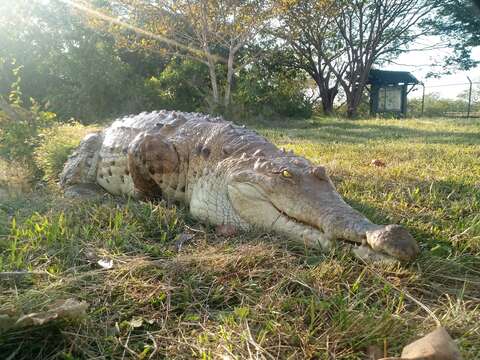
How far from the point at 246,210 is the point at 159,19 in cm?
1331

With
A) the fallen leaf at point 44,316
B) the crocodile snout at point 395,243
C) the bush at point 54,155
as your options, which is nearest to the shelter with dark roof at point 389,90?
the bush at point 54,155

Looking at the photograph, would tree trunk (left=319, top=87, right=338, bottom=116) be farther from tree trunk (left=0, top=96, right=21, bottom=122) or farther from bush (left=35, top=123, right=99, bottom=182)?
bush (left=35, top=123, right=99, bottom=182)

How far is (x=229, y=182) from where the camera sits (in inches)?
99.0

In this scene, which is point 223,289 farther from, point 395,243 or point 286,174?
point 286,174

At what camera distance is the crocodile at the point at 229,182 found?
184cm

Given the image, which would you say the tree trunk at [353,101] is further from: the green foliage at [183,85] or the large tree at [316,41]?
the green foliage at [183,85]

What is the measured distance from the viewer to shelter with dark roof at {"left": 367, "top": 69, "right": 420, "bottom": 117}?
2275 cm

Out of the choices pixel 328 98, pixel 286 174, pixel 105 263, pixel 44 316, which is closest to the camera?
pixel 44 316

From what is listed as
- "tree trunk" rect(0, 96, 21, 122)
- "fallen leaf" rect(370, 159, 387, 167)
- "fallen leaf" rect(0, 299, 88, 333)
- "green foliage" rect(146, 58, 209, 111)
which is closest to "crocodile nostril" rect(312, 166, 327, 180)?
"fallen leaf" rect(0, 299, 88, 333)

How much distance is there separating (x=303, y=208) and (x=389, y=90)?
23489 millimetres

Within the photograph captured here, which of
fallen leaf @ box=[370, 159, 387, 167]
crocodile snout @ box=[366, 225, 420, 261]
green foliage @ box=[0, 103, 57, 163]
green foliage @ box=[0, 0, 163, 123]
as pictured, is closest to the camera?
crocodile snout @ box=[366, 225, 420, 261]

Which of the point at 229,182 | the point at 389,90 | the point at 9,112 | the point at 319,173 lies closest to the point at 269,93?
the point at 389,90

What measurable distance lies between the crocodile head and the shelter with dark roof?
22.1 m

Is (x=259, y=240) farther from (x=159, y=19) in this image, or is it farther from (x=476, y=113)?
(x=476, y=113)
